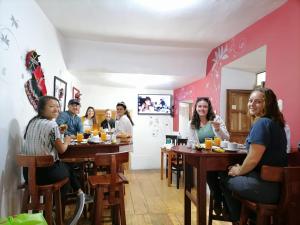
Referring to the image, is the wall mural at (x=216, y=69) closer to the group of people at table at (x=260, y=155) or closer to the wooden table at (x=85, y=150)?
the group of people at table at (x=260, y=155)

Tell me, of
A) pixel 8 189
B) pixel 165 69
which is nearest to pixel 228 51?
pixel 165 69

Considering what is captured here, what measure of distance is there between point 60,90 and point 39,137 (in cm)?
178

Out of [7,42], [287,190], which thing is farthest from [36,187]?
[287,190]

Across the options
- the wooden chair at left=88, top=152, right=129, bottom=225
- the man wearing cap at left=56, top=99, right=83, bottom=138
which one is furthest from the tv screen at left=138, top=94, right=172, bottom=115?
the wooden chair at left=88, top=152, right=129, bottom=225

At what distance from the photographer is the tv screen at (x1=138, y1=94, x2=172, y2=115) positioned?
6289 millimetres

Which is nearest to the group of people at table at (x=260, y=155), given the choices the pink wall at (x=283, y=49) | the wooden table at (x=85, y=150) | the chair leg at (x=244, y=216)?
the chair leg at (x=244, y=216)

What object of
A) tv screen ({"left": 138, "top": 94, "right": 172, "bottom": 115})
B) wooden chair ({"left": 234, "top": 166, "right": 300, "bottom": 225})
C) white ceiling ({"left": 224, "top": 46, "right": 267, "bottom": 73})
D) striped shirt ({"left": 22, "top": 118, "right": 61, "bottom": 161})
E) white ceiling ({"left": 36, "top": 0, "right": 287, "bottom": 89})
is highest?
white ceiling ({"left": 36, "top": 0, "right": 287, "bottom": 89})

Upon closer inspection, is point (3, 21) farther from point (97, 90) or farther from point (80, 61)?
point (97, 90)

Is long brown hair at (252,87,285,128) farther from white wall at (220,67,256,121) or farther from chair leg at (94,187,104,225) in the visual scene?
white wall at (220,67,256,121)

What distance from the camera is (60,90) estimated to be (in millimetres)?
3684

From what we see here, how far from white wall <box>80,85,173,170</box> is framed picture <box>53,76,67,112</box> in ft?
6.43

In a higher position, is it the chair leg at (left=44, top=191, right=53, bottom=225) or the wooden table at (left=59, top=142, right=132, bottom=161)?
the wooden table at (left=59, top=142, right=132, bottom=161)

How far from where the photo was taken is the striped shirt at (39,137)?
2064 millimetres

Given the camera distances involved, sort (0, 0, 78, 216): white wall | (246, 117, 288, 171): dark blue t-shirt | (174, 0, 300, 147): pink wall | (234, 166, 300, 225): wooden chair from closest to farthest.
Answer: (234, 166, 300, 225): wooden chair → (246, 117, 288, 171): dark blue t-shirt → (0, 0, 78, 216): white wall → (174, 0, 300, 147): pink wall
